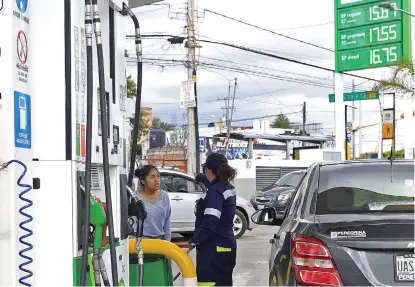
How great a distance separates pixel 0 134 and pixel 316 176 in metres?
2.79

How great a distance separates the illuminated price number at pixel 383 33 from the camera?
25.0 metres

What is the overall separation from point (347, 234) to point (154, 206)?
10.2ft

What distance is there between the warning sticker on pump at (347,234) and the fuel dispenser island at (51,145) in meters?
1.41

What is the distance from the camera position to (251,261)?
493 inches

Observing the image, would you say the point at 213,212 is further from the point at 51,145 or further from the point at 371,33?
the point at 371,33

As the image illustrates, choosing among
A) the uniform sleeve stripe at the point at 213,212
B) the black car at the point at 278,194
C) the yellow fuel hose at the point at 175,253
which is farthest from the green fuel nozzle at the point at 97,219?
the black car at the point at 278,194

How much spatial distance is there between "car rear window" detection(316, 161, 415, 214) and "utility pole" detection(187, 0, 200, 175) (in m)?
20.3

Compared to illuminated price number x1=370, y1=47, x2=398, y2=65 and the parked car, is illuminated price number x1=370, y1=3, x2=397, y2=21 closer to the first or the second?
illuminated price number x1=370, y1=47, x2=398, y2=65

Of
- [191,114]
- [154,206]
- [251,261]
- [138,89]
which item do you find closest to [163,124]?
[191,114]

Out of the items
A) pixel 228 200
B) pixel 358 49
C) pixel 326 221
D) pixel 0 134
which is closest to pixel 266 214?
pixel 228 200

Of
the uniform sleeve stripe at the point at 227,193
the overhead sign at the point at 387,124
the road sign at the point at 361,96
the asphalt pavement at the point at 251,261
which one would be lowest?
the asphalt pavement at the point at 251,261

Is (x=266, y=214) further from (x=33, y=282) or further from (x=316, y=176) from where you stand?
(x=33, y=282)

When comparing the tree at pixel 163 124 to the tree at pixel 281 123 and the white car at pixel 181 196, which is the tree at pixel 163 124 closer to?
the tree at pixel 281 123

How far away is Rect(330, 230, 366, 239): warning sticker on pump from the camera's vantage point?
4.23m
